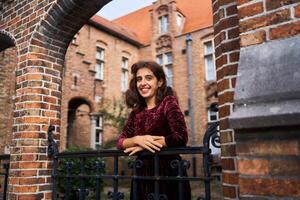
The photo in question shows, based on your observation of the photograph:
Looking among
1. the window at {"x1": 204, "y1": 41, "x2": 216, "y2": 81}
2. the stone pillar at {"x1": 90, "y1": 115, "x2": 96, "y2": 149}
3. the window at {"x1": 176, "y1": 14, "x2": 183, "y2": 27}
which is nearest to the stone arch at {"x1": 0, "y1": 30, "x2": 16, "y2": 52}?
the stone pillar at {"x1": 90, "y1": 115, "x2": 96, "y2": 149}

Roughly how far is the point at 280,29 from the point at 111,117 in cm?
1319

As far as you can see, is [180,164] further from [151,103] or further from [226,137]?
[151,103]

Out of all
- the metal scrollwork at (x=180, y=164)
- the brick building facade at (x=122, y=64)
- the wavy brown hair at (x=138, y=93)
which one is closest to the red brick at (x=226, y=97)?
the wavy brown hair at (x=138, y=93)

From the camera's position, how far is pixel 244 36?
1543mm

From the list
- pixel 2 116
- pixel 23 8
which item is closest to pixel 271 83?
pixel 23 8

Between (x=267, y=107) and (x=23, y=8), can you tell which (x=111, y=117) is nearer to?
(x=23, y=8)

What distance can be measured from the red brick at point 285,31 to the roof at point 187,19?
15274 millimetres

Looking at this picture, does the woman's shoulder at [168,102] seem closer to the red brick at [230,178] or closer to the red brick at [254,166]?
the red brick at [230,178]

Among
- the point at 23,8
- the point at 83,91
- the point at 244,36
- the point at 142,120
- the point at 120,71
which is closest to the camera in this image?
the point at 244,36

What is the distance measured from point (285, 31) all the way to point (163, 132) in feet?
3.43

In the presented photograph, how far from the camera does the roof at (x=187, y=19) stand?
17281 millimetres

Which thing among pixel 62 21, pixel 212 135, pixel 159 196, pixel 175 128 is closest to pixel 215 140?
pixel 212 135

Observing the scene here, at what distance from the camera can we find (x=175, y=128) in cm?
202

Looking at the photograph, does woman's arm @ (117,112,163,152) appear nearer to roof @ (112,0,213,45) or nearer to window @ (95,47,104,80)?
window @ (95,47,104,80)
